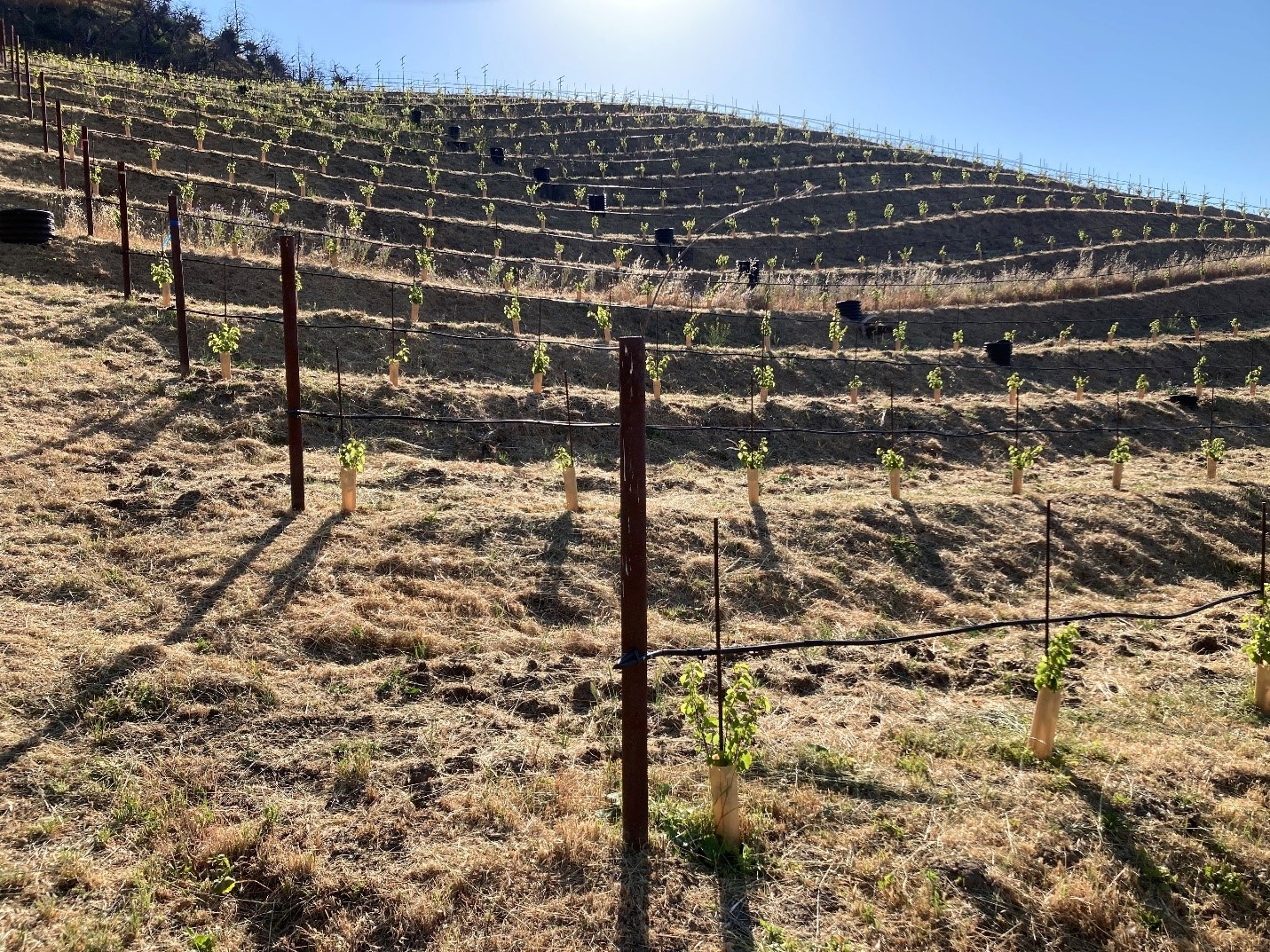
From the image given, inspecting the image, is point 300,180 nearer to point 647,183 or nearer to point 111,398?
point 111,398

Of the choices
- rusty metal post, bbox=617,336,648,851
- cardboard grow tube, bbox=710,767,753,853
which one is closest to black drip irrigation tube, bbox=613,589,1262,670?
rusty metal post, bbox=617,336,648,851

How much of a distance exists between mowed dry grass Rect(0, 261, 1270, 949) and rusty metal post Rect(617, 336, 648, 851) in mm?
267

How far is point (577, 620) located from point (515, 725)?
2.01 m

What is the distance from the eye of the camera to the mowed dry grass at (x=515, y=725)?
3.66 m

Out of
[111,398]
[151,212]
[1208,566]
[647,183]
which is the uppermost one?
[647,183]

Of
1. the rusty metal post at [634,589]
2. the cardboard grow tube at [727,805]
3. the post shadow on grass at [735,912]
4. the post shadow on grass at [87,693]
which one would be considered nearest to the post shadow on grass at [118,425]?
the post shadow on grass at [87,693]

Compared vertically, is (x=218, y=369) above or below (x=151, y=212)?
below

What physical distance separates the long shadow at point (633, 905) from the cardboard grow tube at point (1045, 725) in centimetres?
273

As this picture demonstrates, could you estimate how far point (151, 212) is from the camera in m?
18.2

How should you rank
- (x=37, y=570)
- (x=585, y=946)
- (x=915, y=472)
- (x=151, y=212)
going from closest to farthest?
1. (x=585, y=946)
2. (x=37, y=570)
3. (x=915, y=472)
4. (x=151, y=212)

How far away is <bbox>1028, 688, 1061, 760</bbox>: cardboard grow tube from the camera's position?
5074 millimetres

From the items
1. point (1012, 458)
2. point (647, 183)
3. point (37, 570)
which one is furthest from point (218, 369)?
point (647, 183)

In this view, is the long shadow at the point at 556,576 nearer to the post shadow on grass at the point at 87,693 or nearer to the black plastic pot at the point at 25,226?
the post shadow on grass at the point at 87,693

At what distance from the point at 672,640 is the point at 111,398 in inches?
311
